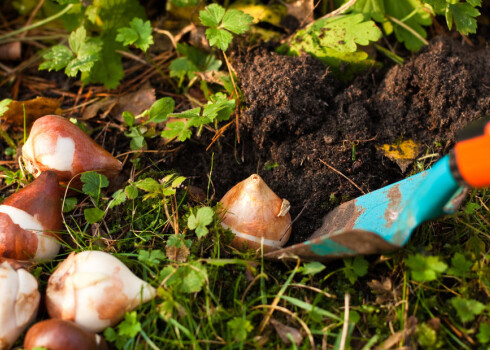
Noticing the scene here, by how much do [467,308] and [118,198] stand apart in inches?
55.6

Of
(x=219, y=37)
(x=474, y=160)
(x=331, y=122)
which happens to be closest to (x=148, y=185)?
(x=219, y=37)

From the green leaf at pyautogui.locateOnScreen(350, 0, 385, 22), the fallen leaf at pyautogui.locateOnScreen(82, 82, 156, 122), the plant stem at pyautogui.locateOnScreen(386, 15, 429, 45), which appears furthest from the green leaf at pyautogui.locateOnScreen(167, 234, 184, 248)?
the plant stem at pyautogui.locateOnScreen(386, 15, 429, 45)

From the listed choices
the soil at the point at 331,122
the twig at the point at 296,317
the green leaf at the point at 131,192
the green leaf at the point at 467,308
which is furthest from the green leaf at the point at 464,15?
the green leaf at the point at 131,192

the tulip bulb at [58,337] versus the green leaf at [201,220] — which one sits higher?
the green leaf at [201,220]

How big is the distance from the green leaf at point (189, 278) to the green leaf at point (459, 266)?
881 millimetres

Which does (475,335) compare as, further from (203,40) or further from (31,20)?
(31,20)

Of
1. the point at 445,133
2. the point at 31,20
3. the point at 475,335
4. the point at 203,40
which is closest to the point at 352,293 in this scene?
the point at 475,335

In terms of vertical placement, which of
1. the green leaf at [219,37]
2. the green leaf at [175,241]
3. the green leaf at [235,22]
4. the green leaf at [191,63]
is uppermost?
the green leaf at [235,22]

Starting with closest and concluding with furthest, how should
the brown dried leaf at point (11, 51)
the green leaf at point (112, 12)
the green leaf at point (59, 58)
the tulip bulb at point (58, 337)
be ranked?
the tulip bulb at point (58, 337) → the green leaf at point (59, 58) → the green leaf at point (112, 12) → the brown dried leaf at point (11, 51)

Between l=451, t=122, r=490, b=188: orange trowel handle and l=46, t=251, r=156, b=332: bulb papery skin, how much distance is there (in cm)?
110

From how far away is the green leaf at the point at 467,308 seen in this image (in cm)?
151

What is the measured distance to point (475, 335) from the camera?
1.53 metres

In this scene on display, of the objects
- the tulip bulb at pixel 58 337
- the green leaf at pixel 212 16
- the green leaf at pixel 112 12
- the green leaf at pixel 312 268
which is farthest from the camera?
the green leaf at pixel 112 12

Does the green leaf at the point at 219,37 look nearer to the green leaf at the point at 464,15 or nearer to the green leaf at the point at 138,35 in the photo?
the green leaf at the point at 138,35
